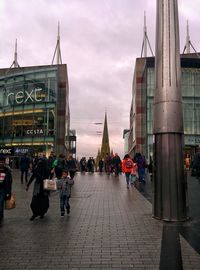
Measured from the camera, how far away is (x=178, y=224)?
28.3 feet

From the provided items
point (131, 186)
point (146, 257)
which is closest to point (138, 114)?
point (131, 186)

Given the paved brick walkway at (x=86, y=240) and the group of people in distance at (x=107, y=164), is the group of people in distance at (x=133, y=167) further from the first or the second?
the group of people in distance at (x=107, y=164)

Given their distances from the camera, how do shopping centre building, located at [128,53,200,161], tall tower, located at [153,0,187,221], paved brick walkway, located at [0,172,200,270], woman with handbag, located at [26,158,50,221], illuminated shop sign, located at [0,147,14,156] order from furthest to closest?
shopping centre building, located at [128,53,200,161]
illuminated shop sign, located at [0,147,14,156]
woman with handbag, located at [26,158,50,221]
tall tower, located at [153,0,187,221]
paved brick walkway, located at [0,172,200,270]

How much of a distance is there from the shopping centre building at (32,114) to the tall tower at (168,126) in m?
39.8

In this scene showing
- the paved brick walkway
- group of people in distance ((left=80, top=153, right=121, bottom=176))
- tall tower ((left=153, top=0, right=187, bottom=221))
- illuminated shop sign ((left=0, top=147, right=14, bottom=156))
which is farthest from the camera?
illuminated shop sign ((left=0, top=147, right=14, bottom=156))

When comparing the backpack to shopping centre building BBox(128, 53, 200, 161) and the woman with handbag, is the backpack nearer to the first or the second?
the woman with handbag

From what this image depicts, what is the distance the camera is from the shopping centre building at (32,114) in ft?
160

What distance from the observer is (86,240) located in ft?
22.5

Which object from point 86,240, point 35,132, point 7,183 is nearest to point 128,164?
point 7,183

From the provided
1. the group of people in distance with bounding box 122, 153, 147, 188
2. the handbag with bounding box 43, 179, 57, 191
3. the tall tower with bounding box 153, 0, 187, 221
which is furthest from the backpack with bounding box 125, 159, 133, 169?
the handbag with bounding box 43, 179, 57, 191

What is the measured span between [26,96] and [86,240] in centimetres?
4556

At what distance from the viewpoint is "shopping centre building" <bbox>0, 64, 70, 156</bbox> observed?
48.9 metres

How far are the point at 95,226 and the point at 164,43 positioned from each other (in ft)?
16.8

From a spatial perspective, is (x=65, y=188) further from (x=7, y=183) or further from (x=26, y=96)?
(x=26, y=96)
